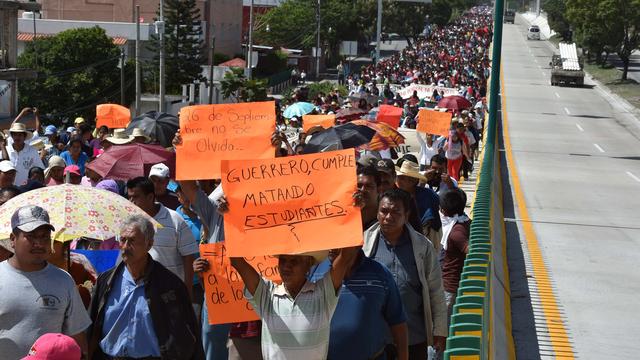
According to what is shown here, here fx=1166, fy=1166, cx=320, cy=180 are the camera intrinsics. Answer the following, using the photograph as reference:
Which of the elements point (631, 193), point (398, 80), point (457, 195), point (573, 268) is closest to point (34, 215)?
point (457, 195)

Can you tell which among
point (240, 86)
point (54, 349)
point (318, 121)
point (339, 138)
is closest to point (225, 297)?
point (54, 349)

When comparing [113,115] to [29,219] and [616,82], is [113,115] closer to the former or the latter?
[29,219]

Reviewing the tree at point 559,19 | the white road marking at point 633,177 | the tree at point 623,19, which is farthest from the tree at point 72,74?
the tree at point 559,19

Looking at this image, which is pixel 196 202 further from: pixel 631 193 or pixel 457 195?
pixel 631 193

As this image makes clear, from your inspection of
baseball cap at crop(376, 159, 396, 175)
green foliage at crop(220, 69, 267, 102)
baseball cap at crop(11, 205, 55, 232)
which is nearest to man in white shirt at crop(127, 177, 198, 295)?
baseball cap at crop(376, 159, 396, 175)

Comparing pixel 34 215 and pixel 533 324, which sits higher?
pixel 34 215

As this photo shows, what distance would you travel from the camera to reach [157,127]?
42.9ft

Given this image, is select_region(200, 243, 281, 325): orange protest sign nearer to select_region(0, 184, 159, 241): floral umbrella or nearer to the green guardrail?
select_region(0, 184, 159, 241): floral umbrella

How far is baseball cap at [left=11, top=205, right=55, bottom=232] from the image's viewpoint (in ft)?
18.5

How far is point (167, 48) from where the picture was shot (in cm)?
7062

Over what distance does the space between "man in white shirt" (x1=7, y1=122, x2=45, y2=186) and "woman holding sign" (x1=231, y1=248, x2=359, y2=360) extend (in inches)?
302

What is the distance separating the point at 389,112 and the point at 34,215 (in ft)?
47.1

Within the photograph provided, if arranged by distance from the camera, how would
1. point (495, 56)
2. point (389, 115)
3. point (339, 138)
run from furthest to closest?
point (495, 56) < point (389, 115) < point (339, 138)

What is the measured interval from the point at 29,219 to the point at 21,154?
734cm
